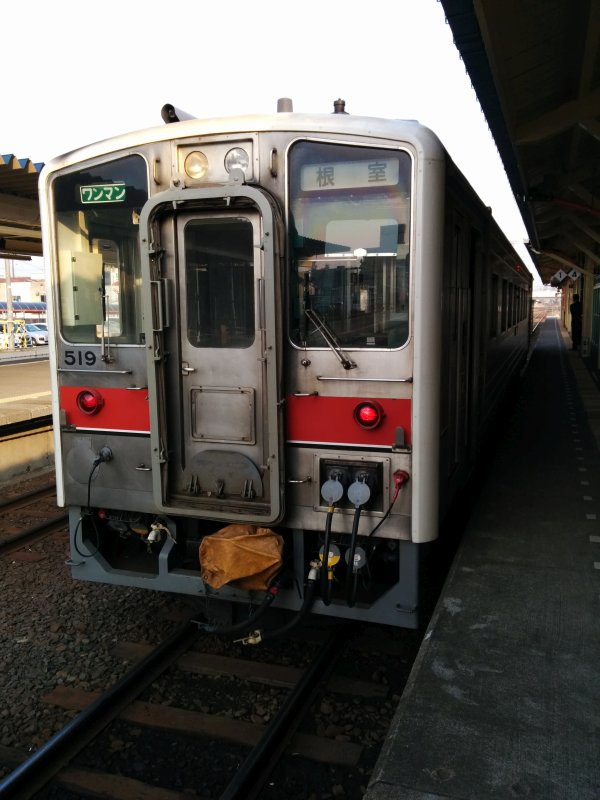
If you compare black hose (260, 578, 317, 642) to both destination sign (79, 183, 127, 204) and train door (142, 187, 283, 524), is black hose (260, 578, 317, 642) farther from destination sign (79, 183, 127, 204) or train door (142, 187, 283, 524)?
destination sign (79, 183, 127, 204)

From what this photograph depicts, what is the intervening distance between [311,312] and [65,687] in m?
2.43

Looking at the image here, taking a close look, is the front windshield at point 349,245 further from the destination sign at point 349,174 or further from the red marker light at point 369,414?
the red marker light at point 369,414

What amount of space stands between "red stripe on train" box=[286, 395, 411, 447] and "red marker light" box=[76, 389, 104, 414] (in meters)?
1.14

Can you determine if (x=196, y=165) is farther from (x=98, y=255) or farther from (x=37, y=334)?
(x=37, y=334)

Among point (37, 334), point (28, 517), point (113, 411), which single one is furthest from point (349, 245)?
point (37, 334)

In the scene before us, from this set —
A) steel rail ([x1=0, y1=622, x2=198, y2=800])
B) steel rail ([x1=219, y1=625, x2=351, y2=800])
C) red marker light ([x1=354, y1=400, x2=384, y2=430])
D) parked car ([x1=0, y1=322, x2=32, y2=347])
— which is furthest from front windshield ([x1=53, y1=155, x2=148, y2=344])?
parked car ([x1=0, y1=322, x2=32, y2=347])

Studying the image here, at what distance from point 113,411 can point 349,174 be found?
6.05ft

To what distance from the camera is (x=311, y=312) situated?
366 cm

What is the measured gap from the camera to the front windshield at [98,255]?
393cm

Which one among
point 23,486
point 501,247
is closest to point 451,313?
point 501,247

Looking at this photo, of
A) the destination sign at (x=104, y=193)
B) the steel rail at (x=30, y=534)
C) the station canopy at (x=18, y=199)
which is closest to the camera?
the destination sign at (x=104, y=193)

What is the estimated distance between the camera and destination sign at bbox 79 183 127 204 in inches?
154

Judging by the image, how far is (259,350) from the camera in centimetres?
370

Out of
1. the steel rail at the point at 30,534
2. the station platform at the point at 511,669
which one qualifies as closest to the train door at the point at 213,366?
the station platform at the point at 511,669
